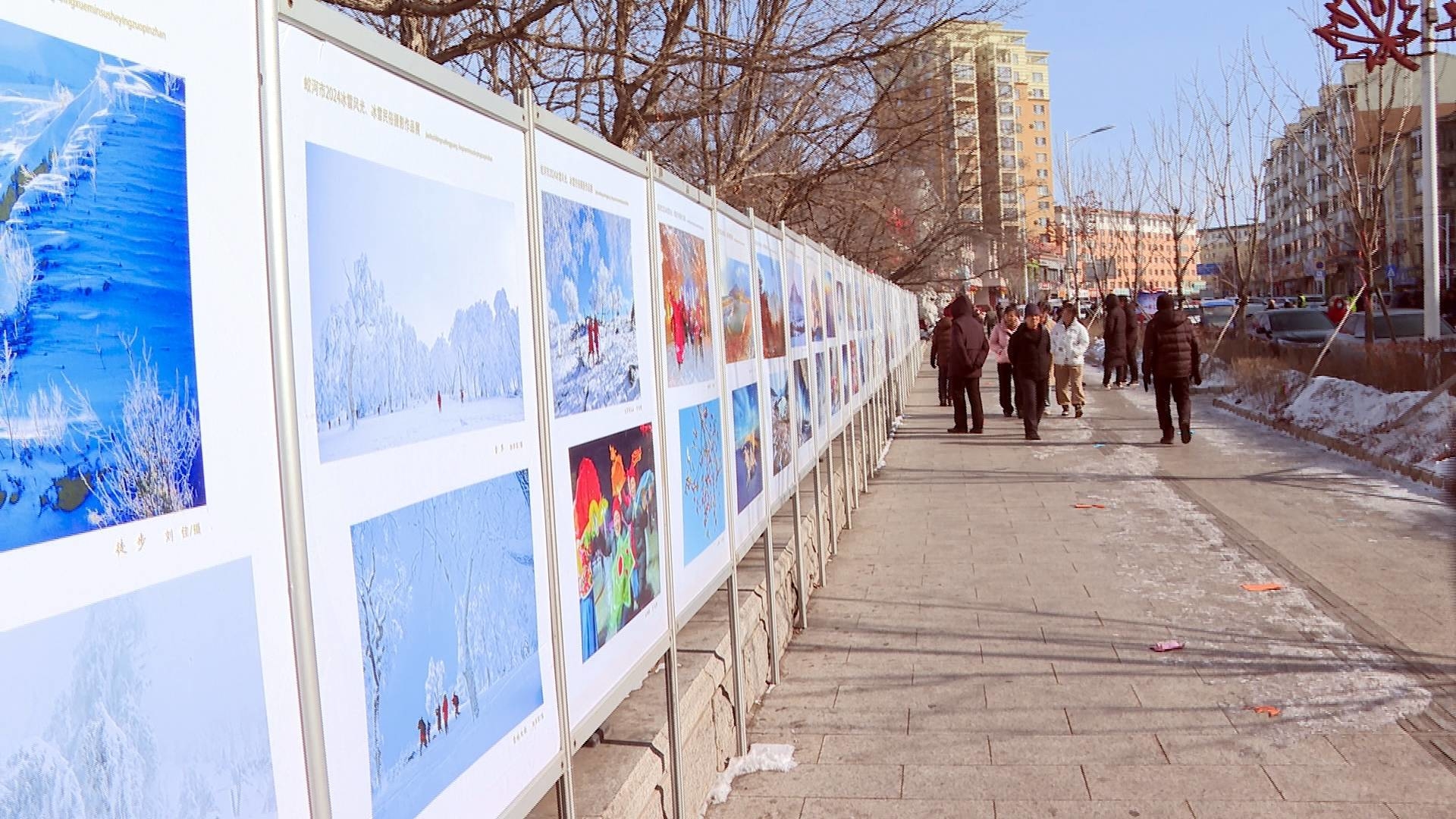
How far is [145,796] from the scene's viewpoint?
1.50 meters

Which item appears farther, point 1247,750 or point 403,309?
point 1247,750

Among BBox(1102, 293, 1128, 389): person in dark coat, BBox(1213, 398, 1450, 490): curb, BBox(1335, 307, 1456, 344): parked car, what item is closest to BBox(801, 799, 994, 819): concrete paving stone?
BBox(1213, 398, 1450, 490): curb

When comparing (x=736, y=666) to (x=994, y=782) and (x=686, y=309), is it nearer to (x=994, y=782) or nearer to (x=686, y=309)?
(x=994, y=782)

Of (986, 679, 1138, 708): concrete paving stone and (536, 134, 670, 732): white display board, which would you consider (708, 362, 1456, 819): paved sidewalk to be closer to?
(986, 679, 1138, 708): concrete paving stone

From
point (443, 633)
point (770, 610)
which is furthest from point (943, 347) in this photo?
point (443, 633)

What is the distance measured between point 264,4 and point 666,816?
116 inches

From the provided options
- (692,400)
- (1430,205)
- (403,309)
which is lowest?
(692,400)

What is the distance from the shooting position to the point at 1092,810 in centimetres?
475

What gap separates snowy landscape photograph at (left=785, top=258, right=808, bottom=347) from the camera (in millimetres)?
7883

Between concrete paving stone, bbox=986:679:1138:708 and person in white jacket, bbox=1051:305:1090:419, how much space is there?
15450 millimetres

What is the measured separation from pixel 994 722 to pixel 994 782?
0.76 m

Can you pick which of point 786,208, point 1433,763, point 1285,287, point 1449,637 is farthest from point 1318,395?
point 1285,287

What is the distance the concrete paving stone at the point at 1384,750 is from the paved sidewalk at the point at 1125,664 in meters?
0.01

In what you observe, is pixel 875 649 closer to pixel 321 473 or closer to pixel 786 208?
pixel 321 473
